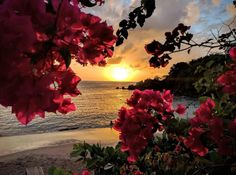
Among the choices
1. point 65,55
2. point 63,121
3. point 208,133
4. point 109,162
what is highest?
point 65,55

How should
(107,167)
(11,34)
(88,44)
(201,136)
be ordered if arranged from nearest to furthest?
(11,34), (88,44), (201,136), (107,167)

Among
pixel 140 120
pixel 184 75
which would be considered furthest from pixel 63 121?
pixel 140 120

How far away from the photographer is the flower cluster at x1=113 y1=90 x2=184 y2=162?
8.89ft

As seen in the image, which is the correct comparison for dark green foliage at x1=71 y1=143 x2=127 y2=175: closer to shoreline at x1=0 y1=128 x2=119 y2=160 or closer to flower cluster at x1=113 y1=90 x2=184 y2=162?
flower cluster at x1=113 y1=90 x2=184 y2=162

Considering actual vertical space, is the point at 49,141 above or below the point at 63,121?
above

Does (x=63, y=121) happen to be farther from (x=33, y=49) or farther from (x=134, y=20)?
(x=33, y=49)

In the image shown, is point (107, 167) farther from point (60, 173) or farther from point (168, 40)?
point (168, 40)

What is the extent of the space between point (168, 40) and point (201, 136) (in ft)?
2.07

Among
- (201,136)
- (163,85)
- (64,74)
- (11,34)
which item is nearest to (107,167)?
(163,85)

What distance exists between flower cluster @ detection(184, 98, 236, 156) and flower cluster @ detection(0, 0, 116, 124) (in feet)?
4.62

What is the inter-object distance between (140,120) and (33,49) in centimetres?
214

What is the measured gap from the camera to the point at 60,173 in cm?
319

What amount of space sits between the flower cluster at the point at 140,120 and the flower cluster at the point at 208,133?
1.51 ft

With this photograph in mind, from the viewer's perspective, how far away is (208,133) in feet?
7.21
